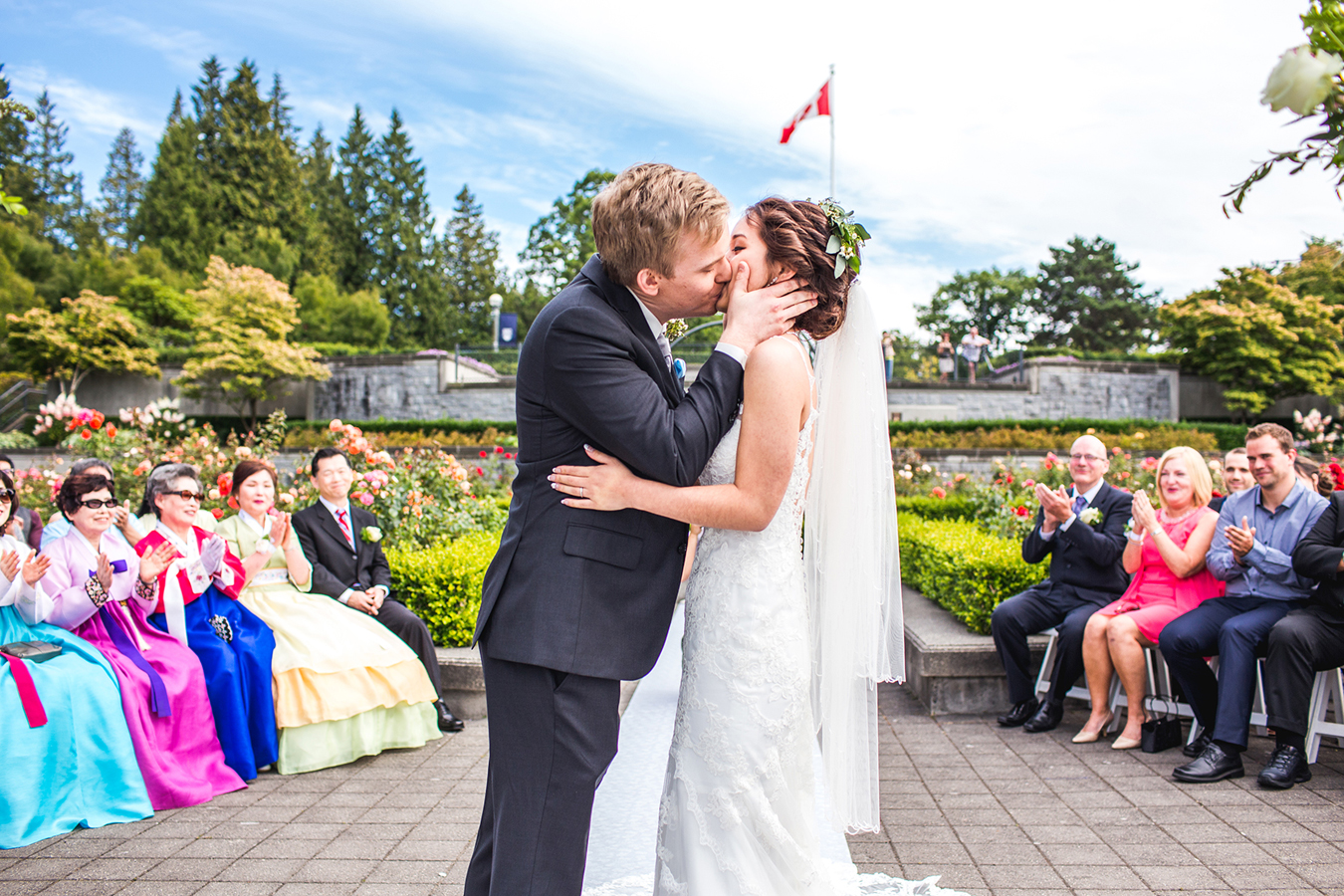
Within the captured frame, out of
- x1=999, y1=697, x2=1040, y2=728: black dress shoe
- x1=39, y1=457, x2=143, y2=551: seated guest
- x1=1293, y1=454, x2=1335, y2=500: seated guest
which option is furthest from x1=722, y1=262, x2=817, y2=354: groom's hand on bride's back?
x1=999, y1=697, x2=1040, y2=728: black dress shoe

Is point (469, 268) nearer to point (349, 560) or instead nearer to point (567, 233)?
point (567, 233)

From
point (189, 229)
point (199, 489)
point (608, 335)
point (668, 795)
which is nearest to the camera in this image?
point (608, 335)

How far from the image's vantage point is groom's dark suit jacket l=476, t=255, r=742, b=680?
182 centimetres

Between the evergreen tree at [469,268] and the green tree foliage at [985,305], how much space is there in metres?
25.4

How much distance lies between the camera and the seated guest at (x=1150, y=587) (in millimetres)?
4824

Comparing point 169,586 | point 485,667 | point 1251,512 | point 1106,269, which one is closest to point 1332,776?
point 1251,512

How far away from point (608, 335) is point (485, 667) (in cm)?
83

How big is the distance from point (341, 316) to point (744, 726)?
34.9 metres

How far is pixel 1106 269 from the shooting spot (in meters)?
45.2

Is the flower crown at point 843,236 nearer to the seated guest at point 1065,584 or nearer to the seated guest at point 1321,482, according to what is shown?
the seated guest at point 1065,584

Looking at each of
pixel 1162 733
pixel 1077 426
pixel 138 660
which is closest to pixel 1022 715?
pixel 1162 733

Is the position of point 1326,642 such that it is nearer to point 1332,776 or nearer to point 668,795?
point 1332,776

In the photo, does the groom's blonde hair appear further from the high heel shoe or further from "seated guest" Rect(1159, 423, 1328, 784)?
the high heel shoe

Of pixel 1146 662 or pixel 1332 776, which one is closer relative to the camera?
pixel 1332 776
